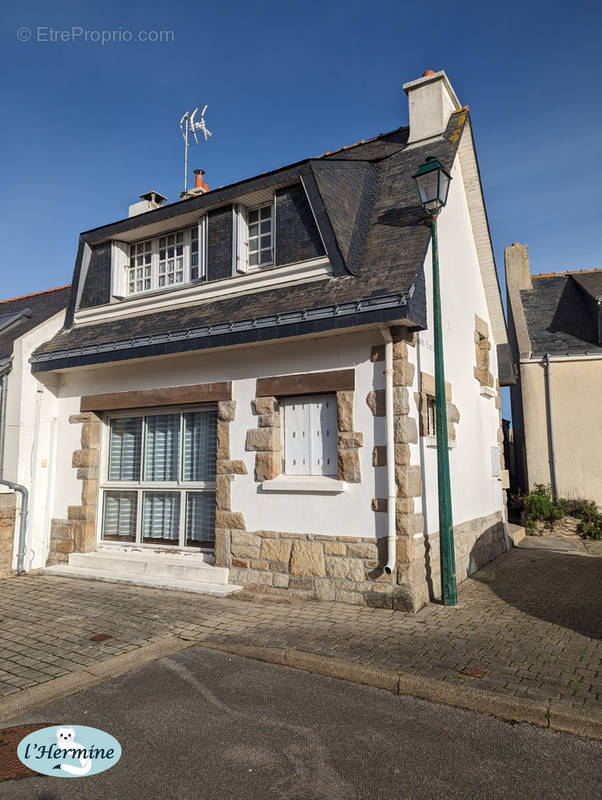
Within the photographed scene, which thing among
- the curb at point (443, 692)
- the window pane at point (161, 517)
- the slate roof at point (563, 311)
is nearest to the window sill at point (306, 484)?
the window pane at point (161, 517)

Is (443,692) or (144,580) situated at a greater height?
(144,580)

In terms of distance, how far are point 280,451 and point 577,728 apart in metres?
4.54

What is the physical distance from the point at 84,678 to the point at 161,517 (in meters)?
4.27

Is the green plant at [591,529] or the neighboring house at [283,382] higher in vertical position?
the neighboring house at [283,382]

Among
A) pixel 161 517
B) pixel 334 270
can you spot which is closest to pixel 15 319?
pixel 161 517

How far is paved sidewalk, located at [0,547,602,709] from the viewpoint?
459cm

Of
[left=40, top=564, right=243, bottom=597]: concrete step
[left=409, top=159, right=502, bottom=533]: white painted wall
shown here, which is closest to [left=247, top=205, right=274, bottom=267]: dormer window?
[left=409, top=159, right=502, bottom=533]: white painted wall

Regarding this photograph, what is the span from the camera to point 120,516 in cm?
924

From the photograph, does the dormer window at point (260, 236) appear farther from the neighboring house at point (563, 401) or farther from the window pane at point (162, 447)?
the neighboring house at point (563, 401)

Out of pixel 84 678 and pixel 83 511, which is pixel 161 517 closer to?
pixel 83 511

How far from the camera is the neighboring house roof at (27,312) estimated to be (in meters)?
11.2

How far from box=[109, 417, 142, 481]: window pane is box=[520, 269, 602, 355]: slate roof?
33.8 feet

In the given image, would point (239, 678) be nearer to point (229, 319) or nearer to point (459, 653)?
point (459, 653)

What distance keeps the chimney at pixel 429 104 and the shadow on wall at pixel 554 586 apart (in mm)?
6450
